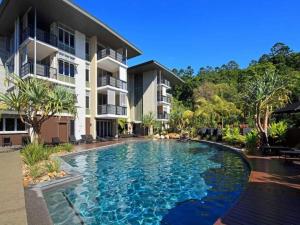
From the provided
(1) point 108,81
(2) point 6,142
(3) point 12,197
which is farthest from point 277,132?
(2) point 6,142

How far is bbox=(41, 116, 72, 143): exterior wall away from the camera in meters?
22.7

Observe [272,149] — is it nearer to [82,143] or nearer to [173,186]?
[173,186]

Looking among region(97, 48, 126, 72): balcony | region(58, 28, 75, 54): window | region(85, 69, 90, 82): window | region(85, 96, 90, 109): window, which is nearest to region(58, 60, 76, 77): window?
region(58, 28, 75, 54): window

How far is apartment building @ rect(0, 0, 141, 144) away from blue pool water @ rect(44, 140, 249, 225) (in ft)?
37.1

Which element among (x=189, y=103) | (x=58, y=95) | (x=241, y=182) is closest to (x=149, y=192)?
(x=241, y=182)

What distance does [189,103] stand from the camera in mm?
59156

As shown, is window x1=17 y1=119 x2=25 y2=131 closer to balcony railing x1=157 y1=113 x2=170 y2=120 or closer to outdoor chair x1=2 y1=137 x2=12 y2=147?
outdoor chair x1=2 y1=137 x2=12 y2=147

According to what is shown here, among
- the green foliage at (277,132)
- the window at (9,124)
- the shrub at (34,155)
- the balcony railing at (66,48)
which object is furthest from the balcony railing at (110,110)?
the green foliage at (277,132)

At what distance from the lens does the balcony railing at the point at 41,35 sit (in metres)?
21.4

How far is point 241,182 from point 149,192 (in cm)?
369

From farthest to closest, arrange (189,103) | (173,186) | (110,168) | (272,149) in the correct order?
(189,103)
(272,149)
(110,168)
(173,186)

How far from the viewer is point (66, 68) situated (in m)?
25.3

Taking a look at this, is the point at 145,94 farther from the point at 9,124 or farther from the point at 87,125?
the point at 9,124

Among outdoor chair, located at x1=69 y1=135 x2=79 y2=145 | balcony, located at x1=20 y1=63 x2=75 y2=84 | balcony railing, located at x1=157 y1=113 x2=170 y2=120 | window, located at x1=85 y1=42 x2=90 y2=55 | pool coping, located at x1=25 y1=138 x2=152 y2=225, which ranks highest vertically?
window, located at x1=85 y1=42 x2=90 y2=55
